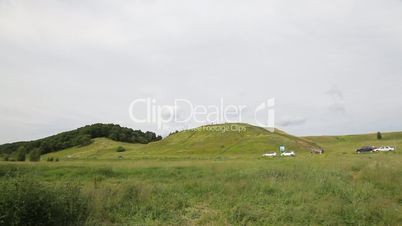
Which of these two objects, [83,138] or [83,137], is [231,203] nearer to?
[83,138]

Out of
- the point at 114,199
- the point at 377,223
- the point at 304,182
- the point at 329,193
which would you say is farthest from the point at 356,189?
the point at 114,199

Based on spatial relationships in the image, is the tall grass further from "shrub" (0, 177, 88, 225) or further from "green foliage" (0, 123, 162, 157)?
"green foliage" (0, 123, 162, 157)

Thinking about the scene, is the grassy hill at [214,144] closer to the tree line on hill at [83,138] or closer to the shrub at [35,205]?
the tree line on hill at [83,138]

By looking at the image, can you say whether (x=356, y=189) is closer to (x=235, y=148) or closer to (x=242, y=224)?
(x=242, y=224)

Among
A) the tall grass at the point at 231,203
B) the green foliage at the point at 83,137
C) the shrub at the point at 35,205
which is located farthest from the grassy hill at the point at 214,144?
the shrub at the point at 35,205

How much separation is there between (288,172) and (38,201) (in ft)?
40.2

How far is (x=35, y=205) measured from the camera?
7.60m

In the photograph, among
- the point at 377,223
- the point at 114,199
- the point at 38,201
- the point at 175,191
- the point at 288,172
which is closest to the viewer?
the point at 38,201

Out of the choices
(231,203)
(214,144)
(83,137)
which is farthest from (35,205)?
(83,137)

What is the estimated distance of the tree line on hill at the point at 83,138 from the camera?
135 meters

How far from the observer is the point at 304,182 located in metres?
13.6

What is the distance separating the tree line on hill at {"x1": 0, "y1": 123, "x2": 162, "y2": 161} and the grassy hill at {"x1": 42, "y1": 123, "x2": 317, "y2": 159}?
7.92 meters

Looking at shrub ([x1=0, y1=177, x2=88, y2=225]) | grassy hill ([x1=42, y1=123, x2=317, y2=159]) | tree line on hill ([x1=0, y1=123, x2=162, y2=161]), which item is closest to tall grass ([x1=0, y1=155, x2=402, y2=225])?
shrub ([x1=0, y1=177, x2=88, y2=225])

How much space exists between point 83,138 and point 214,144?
70.4 metres
